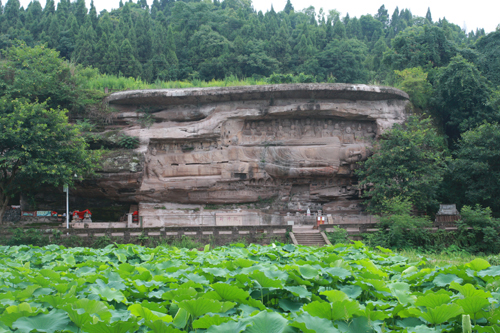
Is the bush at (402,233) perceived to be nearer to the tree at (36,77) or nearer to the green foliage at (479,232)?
the green foliage at (479,232)

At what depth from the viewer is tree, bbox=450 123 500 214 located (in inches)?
900

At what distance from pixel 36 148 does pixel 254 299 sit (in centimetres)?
1821

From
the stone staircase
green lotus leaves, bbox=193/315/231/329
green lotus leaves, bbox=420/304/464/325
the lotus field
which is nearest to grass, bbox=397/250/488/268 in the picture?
the lotus field

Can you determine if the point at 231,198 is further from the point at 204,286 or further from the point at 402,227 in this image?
the point at 204,286

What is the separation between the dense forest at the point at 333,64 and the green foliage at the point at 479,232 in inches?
115

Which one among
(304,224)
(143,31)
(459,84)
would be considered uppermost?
(143,31)

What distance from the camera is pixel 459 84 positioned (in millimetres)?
26422

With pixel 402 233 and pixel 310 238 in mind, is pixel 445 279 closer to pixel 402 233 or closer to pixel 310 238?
pixel 310 238

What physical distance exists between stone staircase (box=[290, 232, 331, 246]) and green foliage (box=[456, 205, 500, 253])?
250 inches

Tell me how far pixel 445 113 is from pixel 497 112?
406 cm

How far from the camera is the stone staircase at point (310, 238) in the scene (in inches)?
777

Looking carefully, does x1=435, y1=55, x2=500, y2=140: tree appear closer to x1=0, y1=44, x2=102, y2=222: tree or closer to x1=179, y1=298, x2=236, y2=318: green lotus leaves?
x1=0, y1=44, x2=102, y2=222: tree

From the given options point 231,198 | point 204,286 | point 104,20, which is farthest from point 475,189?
point 104,20

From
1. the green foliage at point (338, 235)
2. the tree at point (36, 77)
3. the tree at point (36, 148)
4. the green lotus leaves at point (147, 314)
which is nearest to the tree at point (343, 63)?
the green foliage at point (338, 235)
